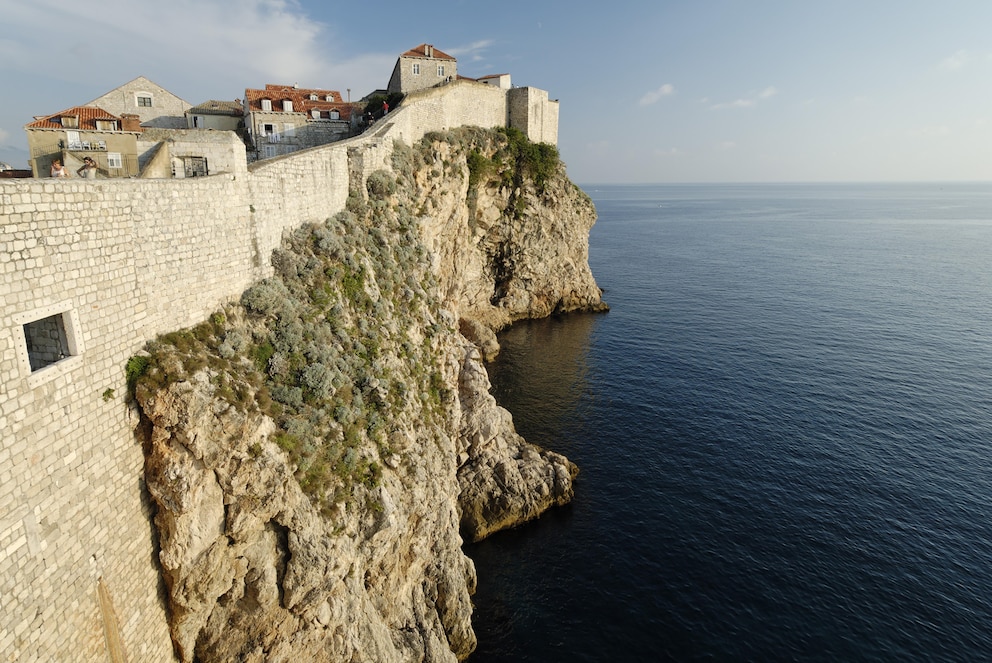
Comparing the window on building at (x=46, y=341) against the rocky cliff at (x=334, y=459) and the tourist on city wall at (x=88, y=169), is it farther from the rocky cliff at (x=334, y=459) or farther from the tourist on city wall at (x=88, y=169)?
the tourist on city wall at (x=88, y=169)

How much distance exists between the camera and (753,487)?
31812 millimetres

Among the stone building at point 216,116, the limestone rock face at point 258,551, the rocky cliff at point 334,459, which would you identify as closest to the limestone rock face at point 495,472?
the rocky cliff at point 334,459

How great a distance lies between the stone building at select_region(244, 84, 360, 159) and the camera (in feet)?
126

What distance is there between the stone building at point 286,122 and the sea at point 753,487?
24333mm

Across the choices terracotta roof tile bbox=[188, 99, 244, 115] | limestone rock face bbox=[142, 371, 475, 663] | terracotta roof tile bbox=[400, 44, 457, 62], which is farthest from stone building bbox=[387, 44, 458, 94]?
limestone rock face bbox=[142, 371, 475, 663]

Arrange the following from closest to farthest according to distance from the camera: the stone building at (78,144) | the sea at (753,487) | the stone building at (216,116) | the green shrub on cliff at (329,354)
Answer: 1. the green shrub on cliff at (329,354)
2. the stone building at (78,144)
3. the sea at (753,487)
4. the stone building at (216,116)

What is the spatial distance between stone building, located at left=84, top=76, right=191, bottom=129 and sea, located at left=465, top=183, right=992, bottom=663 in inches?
1220

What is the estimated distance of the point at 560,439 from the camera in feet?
123

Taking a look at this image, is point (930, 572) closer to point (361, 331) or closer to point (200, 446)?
point (361, 331)

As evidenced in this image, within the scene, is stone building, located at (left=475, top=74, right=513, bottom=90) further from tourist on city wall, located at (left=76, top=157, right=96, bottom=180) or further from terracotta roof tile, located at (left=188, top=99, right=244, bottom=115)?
tourist on city wall, located at (left=76, top=157, right=96, bottom=180)

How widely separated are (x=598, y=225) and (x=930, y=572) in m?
142

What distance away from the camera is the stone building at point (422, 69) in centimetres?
5259

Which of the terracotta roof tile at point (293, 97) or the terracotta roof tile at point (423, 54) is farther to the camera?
the terracotta roof tile at point (423, 54)

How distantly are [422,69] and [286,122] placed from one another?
19.2m
